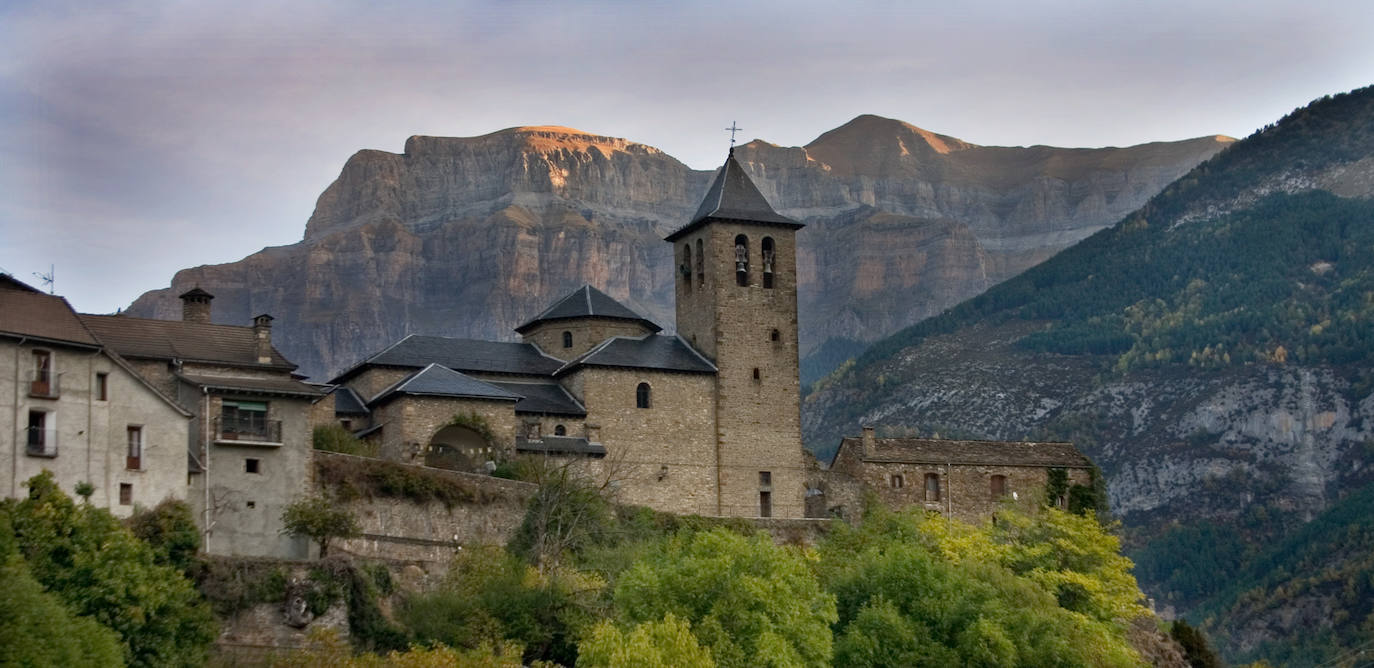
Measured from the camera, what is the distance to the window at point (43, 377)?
44.6 meters

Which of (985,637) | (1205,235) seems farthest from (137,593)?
(1205,235)

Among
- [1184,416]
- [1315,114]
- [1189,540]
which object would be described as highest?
[1315,114]

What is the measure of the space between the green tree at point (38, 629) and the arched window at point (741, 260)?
35.2m

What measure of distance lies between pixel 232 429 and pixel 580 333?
2303 cm

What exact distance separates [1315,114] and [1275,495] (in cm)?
5436

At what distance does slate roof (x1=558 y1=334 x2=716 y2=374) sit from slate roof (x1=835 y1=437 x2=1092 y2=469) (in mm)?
7191

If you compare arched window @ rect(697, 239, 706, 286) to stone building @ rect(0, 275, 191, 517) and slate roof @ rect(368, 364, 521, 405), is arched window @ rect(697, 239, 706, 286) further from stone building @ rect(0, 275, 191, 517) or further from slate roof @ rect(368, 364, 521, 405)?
stone building @ rect(0, 275, 191, 517)

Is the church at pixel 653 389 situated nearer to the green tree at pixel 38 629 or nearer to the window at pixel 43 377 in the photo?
the window at pixel 43 377

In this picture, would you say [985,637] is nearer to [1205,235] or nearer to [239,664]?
[239,664]

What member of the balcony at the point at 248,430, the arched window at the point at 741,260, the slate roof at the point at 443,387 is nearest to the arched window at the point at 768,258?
the arched window at the point at 741,260

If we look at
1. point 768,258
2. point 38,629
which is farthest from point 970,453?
point 38,629

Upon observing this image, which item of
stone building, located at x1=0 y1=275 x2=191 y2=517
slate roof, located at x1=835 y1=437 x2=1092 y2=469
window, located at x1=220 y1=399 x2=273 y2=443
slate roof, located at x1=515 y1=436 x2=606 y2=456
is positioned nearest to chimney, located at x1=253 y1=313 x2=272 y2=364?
window, located at x1=220 y1=399 x2=273 y2=443

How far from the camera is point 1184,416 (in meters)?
144

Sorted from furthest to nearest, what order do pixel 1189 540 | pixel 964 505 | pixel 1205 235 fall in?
pixel 1205 235
pixel 1189 540
pixel 964 505
